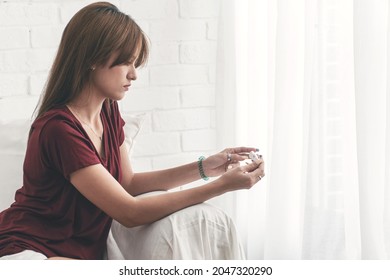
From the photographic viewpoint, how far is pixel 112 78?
1754 millimetres

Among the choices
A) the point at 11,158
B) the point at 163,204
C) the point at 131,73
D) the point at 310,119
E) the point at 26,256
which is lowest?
the point at 26,256

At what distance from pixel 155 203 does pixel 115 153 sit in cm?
28

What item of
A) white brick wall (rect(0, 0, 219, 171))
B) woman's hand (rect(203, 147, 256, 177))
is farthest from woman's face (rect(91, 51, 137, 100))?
white brick wall (rect(0, 0, 219, 171))

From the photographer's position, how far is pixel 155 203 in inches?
66.1

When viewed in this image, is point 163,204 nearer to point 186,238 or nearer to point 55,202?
point 186,238

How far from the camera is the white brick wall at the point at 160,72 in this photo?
96.4 inches

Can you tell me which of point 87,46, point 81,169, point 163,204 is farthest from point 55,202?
point 87,46

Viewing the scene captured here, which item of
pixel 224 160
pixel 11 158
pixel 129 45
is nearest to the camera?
pixel 129 45

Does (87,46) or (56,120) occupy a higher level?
(87,46)

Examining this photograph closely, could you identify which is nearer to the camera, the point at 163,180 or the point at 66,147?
the point at 66,147

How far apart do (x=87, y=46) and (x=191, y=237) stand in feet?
1.74

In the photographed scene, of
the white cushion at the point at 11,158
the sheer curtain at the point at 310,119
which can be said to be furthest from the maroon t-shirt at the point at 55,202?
the sheer curtain at the point at 310,119

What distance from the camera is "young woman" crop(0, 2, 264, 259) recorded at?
167 centimetres
